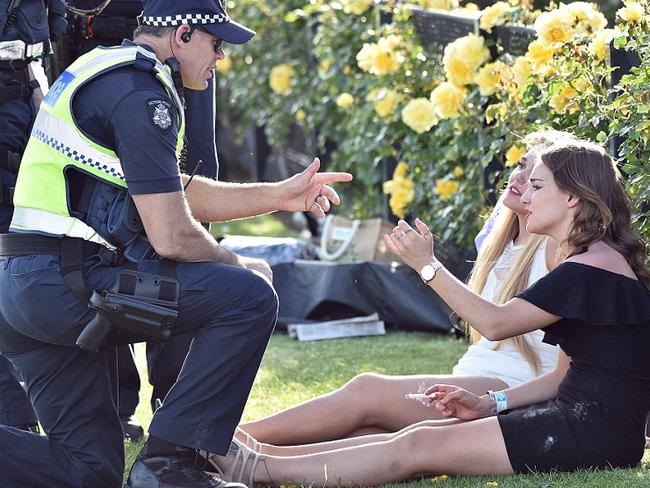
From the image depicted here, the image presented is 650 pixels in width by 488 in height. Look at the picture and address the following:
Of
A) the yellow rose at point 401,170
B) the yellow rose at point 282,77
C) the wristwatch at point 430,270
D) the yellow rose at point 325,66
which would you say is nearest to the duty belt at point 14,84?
the wristwatch at point 430,270

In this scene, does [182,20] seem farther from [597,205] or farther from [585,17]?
[585,17]

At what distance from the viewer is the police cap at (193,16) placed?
3.39 metres

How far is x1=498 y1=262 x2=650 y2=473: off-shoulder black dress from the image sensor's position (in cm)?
344

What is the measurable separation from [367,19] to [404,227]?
4008 mm

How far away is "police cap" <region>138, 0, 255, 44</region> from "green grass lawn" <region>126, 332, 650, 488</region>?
60.1 inches

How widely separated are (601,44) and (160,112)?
76.6 inches

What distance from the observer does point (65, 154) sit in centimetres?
329

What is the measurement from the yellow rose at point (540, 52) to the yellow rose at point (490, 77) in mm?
612

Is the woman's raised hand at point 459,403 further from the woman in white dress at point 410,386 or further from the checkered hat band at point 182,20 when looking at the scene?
the checkered hat band at point 182,20

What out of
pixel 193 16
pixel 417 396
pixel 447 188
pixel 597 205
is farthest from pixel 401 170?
pixel 193 16

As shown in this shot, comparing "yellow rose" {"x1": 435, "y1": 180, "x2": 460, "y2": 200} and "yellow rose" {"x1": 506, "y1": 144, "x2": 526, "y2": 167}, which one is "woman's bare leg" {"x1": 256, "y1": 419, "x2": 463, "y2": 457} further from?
"yellow rose" {"x1": 435, "y1": 180, "x2": 460, "y2": 200}

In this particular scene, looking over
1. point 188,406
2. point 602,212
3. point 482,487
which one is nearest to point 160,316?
point 188,406

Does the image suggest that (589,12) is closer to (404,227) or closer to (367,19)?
(404,227)

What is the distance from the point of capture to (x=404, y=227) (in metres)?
3.60
